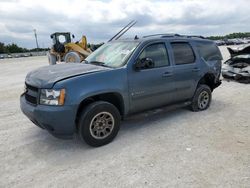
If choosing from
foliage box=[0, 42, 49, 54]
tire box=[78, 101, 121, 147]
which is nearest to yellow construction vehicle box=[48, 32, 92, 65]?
tire box=[78, 101, 121, 147]

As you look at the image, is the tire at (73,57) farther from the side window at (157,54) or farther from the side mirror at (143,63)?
the side mirror at (143,63)

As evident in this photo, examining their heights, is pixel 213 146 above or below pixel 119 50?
below

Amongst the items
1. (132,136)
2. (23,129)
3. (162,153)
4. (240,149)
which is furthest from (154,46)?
(23,129)

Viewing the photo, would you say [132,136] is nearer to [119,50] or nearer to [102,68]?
[102,68]

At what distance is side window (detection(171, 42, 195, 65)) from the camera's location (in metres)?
5.10

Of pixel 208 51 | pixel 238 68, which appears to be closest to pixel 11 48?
pixel 238 68

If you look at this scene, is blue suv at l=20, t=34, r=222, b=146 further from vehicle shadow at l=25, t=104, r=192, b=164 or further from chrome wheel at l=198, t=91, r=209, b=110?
vehicle shadow at l=25, t=104, r=192, b=164

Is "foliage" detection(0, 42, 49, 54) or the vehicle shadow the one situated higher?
"foliage" detection(0, 42, 49, 54)

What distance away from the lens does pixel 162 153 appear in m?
3.74

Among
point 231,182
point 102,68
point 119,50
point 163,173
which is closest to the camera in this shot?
point 231,182

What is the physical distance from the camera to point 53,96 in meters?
3.56

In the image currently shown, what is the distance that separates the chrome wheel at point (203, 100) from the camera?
5785mm

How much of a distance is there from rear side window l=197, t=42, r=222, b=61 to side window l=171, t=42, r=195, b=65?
0.39 m

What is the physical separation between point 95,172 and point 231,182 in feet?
5.83
